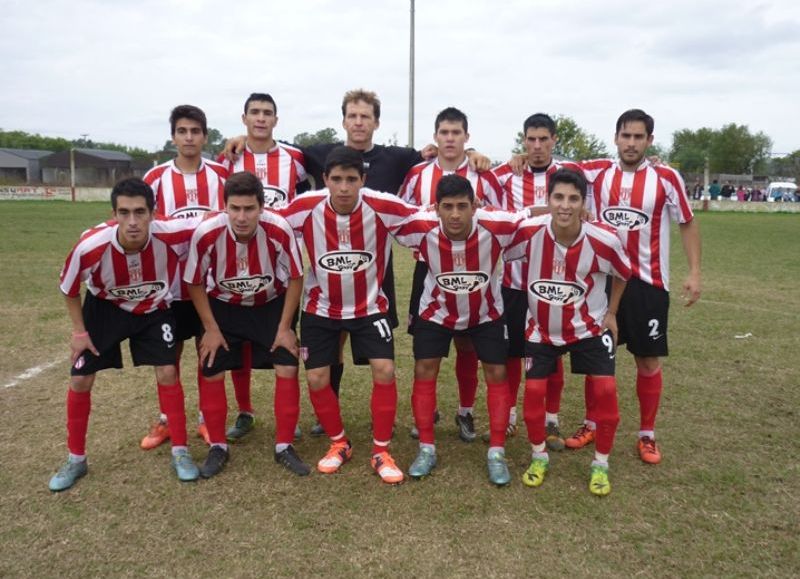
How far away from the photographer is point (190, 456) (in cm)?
379

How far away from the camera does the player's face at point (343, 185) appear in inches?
142

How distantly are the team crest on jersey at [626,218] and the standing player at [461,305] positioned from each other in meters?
0.70

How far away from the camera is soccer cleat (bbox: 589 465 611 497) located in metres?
3.43

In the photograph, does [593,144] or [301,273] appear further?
[593,144]

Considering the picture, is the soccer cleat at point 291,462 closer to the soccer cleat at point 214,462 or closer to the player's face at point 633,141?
the soccer cleat at point 214,462

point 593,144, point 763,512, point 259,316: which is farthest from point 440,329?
point 593,144

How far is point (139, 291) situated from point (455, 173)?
6.89 feet

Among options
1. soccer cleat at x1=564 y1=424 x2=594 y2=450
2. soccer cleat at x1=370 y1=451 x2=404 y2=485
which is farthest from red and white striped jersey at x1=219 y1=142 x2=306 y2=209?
soccer cleat at x1=564 y1=424 x2=594 y2=450

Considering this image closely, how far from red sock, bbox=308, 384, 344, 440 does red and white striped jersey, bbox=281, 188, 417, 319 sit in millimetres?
475

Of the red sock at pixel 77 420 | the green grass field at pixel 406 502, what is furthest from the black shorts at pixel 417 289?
the red sock at pixel 77 420

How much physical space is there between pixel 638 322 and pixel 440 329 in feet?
4.14

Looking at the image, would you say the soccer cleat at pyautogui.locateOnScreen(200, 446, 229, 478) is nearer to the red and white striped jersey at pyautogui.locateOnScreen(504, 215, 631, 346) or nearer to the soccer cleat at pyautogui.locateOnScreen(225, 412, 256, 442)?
the soccer cleat at pyautogui.locateOnScreen(225, 412, 256, 442)

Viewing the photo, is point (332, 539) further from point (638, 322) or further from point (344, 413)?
point (638, 322)

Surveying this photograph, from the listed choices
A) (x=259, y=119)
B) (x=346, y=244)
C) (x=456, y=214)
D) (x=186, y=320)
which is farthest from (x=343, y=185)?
(x=186, y=320)
